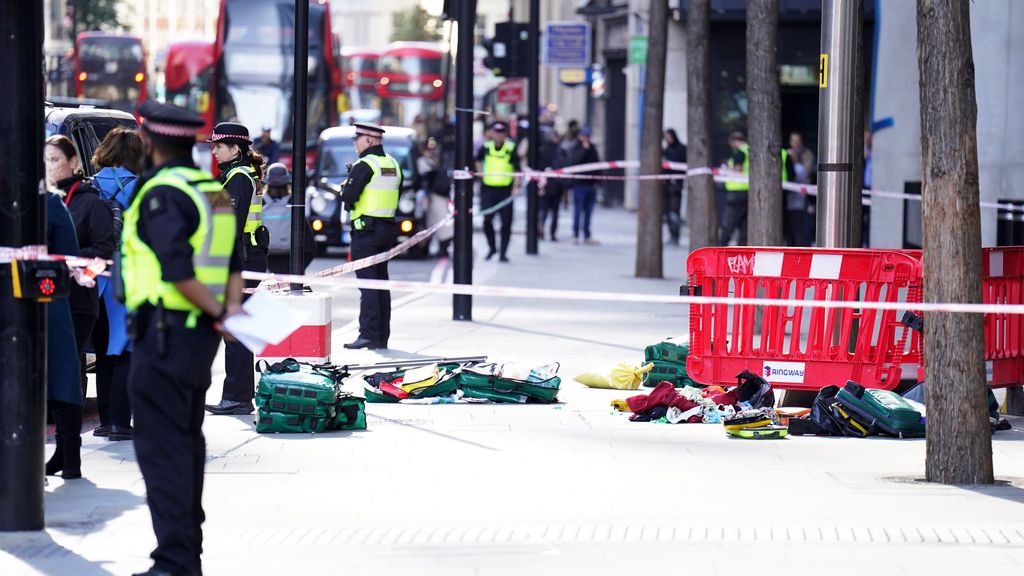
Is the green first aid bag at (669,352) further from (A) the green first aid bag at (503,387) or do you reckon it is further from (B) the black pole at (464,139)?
(B) the black pole at (464,139)

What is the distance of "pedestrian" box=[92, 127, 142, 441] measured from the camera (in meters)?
9.25

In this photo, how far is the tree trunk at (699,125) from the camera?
1892cm

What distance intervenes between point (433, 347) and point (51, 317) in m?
6.37

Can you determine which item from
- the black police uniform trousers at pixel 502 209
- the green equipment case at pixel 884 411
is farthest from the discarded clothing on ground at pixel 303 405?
the black police uniform trousers at pixel 502 209

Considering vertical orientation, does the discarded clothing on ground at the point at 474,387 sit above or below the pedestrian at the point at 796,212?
below

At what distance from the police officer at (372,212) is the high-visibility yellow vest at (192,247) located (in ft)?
24.0

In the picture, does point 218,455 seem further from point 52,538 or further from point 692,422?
point 692,422

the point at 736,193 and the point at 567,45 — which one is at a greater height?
the point at 567,45

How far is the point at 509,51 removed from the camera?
25.5 meters

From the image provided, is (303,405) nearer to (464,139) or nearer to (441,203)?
(464,139)

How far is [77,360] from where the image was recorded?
7.97 meters

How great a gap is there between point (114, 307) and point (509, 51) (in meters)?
16.8

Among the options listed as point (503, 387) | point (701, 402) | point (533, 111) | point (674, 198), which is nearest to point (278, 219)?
point (503, 387)

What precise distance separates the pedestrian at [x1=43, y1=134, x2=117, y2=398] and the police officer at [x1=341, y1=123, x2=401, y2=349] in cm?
473
